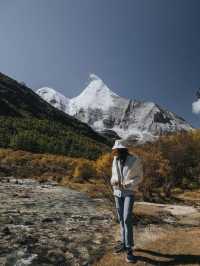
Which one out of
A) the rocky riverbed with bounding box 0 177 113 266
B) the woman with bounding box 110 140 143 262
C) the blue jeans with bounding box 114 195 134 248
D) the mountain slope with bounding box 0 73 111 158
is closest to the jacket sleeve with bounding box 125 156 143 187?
the woman with bounding box 110 140 143 262

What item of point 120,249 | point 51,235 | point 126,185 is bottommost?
point 120,249

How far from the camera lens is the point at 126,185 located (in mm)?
8953

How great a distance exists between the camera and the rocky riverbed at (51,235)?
357 inches

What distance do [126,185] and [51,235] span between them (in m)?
3.83

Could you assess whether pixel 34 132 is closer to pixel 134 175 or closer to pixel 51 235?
pixel 51 235

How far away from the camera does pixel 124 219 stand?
8977 mm

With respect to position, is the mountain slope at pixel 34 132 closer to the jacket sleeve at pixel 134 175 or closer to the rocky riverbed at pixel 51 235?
the rocky riverbed at pixel 51 235

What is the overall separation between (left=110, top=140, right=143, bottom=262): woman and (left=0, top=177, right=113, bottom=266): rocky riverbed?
3.57ft

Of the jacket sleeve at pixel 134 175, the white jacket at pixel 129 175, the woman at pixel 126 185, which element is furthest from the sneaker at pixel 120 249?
the jacket sleeve at pixel 134 175

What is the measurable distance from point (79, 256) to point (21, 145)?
9589cm

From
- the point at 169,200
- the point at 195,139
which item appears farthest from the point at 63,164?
the point at 169,200

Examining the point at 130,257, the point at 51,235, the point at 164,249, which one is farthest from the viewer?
the point at 51,235

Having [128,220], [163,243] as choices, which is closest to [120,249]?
[128,220]

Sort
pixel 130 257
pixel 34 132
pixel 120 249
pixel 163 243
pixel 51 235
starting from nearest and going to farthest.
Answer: pixel 130 257, pixel 120 249, pixel 163 243, pixel 51 235, pixel 34 132
